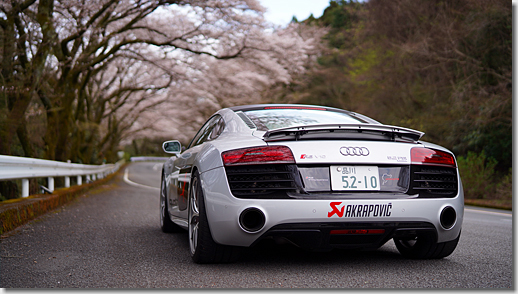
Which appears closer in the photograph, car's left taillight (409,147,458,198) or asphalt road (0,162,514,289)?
asphalt road (0,162,514,289)

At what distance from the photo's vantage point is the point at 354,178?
3482mm

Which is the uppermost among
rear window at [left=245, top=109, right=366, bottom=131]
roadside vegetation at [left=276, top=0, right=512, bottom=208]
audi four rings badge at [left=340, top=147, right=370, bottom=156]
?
roadside vegetation at [left=276, top=0, right=512, bottom=208]

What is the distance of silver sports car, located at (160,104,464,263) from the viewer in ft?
11.2

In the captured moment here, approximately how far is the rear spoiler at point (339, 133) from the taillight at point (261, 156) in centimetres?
10

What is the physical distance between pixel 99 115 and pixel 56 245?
926 inches

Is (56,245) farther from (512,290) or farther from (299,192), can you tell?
(512,290)

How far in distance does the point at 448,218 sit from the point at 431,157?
18.6 inches

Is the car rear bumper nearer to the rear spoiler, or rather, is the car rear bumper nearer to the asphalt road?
the asphalt road

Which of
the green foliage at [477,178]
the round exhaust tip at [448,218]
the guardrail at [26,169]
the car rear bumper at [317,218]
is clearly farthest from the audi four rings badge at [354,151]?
the green foliage at [477,178]

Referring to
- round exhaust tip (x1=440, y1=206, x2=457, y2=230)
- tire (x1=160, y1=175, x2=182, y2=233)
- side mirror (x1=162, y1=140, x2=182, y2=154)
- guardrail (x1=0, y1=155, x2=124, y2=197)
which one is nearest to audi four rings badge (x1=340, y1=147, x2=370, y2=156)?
round exhaust tip (x1=440, y1=206, x2=457, y2=230)

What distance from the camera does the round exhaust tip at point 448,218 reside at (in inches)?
144

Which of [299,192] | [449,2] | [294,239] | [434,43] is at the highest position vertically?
[449,2]

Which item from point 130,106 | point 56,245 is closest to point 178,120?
point 130,106

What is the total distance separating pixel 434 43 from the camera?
1931 cm
